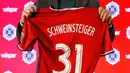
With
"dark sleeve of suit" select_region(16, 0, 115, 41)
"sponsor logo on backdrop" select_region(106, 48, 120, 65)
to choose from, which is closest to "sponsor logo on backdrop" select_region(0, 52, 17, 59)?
"sponsor logo on backdrop" select_region(106, 48, 120, 65)

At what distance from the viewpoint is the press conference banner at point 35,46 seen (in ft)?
6.90

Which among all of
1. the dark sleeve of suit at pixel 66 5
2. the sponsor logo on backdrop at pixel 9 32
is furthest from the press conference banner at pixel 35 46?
the dark sleeve of suit at pixel 66 5

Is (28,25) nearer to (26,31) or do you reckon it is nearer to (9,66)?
(26,31)

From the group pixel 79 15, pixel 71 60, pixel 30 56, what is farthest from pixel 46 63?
pixel 30 56

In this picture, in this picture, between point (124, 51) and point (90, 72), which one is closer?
point (90, 72)

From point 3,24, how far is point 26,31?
2.88ft

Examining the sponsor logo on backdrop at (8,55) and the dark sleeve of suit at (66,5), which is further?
the sponsor logo on backdrop at (8,55)

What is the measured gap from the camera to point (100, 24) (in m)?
1.29

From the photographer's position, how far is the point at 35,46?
2.13m

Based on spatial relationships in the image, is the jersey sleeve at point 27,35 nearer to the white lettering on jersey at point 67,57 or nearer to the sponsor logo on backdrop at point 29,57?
the white lettering on jersey at point 67,57

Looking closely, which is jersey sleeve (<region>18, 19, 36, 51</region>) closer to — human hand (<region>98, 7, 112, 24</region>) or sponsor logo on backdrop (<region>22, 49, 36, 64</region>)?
human hand (<region>98, 7, 112, 24</region>)

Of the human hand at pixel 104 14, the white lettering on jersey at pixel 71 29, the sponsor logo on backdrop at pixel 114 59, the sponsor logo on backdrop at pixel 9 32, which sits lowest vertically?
the sponsor logo on backdrop at pixel 114 59

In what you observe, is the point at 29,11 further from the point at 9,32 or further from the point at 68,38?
the point at 9,32

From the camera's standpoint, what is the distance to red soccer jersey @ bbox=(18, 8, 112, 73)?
4.21ft
